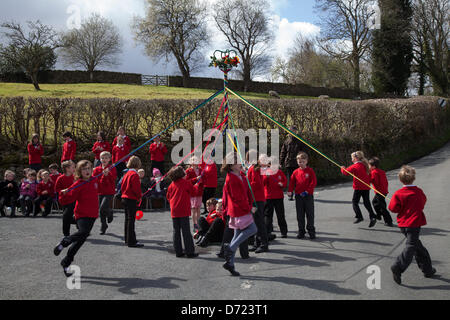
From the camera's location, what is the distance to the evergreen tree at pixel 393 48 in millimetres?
35406

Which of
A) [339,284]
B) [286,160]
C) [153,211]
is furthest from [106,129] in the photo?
[339,284]

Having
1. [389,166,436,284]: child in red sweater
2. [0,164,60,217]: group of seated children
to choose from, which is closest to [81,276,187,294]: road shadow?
[389,166,436,284]: child in red sweater

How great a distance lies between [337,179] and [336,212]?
5.17 meters

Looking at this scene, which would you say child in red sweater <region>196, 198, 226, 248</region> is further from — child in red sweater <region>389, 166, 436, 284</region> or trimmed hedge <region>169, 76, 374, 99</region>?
trimmed hedge <region>169, 76, 374, 99</region>

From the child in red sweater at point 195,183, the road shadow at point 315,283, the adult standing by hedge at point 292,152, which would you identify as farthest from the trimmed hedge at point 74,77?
the road shadow at point 315,283

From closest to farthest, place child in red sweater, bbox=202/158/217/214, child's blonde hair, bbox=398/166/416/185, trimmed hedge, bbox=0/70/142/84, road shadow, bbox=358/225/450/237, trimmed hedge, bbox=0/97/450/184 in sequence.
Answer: child's blonde hair, bbox=398/166/416/185 → road shadow, bbox=358/225/450/237 → child in red sweater, bbox=202/158/217/214 → trimmed hedge, bbox=0/97/450/184 → trimmed hedge, bbox=0/70/142/84

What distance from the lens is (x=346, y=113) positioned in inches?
632

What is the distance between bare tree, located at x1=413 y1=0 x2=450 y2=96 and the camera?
35406 millimetres

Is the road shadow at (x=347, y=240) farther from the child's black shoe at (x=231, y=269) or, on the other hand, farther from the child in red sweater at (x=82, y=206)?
the child in red sweater at (x=82, y=206)

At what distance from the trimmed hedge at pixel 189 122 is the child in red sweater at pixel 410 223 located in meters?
9.09

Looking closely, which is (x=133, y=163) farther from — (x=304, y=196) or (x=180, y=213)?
(x=304, y=196)

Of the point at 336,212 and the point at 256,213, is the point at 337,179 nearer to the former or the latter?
the point at 336,212

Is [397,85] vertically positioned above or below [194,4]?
below

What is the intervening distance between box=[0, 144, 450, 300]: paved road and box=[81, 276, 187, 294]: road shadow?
0.01 m
